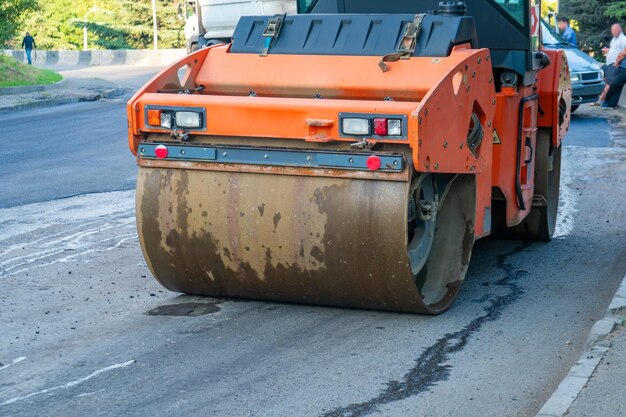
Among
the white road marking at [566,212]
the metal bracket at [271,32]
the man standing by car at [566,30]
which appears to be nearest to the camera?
the metal bracket at [271,32]

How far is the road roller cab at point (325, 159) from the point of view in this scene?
6.19 metres

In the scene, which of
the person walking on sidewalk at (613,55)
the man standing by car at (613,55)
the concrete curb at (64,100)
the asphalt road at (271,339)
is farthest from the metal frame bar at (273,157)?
the concrete curb at (64,100)

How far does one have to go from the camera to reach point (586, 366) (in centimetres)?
548

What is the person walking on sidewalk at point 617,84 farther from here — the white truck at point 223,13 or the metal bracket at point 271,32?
the metal bracket at point 271,32

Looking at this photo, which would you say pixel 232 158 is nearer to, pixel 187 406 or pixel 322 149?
pixel 322 149

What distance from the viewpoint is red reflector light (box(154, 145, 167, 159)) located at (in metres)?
6.65

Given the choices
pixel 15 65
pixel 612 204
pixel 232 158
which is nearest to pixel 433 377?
pixel 232 158

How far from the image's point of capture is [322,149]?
20.6ft

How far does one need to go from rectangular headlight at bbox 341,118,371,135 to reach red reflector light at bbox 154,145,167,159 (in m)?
1.17

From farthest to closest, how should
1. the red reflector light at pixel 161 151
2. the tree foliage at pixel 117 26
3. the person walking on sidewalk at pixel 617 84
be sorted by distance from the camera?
the tree foliage at pixel 117 26 < the person walking on sidewalk at pixel 617 84 < the red reflector light at pixel 161 151

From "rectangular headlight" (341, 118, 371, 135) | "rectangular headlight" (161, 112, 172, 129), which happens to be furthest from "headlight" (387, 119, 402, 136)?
"rectangular headlight" (161, 112, 172, 129)

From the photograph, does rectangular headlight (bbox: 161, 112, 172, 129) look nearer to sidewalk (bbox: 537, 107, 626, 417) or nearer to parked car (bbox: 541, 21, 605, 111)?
sidewalk (bbox: 537, 107, 626, 417)

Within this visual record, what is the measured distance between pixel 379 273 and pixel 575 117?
1515 centimetres

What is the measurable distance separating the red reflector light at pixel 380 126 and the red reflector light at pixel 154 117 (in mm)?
1395
